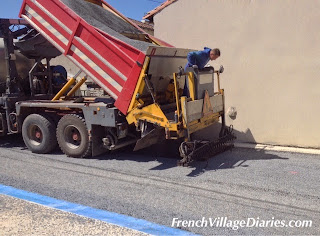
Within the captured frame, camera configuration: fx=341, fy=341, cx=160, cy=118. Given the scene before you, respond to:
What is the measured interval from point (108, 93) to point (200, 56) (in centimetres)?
182

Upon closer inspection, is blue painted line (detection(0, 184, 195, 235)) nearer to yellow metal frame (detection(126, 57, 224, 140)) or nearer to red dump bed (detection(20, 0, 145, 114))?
yellow metal frame (detection(126, 57, 224, 140))

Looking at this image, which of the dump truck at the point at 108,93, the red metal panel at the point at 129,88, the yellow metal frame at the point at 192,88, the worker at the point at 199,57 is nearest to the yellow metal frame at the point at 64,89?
the dump truck at the point at 108,93

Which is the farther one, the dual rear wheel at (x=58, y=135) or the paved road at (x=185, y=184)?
the dual rear wheel at (x=58, y=135)

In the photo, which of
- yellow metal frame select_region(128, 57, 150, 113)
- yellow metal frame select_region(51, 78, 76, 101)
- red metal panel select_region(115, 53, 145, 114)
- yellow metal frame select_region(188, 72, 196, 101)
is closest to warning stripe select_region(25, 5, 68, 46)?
yellow metal frame select_region(51, 78, 76, 101)

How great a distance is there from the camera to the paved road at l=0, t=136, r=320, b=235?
413 cm

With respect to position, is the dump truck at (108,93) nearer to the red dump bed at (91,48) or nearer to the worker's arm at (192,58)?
the red dump bed at (91,48)

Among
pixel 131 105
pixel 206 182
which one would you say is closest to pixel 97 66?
pixel 131 105

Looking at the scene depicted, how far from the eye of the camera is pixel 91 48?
635cm

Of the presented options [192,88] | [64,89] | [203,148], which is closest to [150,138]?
[203,148]

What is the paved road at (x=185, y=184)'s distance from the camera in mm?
4129

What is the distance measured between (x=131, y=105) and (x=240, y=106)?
3.11m

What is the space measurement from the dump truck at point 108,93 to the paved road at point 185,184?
0.41 metres

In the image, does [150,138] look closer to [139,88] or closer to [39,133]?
[139,88]

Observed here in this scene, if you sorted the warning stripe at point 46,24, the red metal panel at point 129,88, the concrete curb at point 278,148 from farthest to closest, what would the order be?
the concrete curb at point 278,148 < the warning stripe at point 46,24 < the red metal panel at point 129,88
